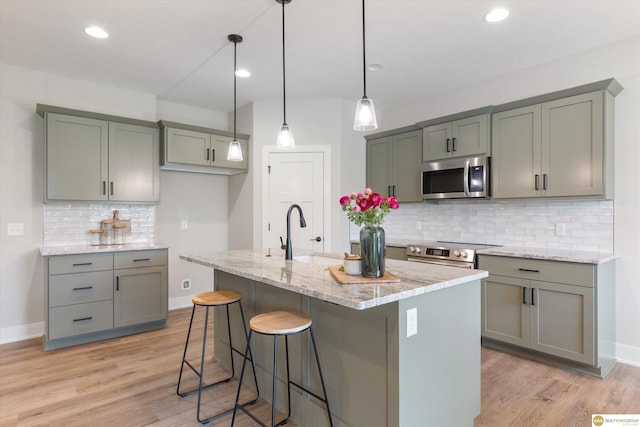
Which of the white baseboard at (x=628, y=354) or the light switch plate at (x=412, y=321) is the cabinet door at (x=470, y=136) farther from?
the light switch plate at (x=412, y=321)

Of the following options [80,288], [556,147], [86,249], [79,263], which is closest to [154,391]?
[80,288]

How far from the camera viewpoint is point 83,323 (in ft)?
11.2

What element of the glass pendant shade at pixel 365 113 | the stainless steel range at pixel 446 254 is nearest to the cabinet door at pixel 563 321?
the stainless steel range at pixel 446 254

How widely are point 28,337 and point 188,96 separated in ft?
10.2

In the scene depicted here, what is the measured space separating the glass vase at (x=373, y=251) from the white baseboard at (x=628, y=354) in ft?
8.54

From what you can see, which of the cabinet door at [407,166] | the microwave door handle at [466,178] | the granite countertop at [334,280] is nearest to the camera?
the granite countertop at [334,280]

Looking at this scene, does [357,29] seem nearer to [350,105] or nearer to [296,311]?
[350,105]

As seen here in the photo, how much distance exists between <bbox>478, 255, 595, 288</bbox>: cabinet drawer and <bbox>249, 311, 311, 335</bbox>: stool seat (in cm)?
204

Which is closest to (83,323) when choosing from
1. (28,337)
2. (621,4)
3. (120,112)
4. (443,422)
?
(28,337)

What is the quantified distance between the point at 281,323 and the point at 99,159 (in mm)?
3023

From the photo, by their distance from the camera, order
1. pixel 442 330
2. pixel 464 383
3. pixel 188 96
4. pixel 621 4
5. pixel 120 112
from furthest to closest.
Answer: pixel 188 96 < pixel 120 112 < pixel 621 4 < pixel 464 383 < pixel 442 330

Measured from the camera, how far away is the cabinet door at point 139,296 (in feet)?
11.8

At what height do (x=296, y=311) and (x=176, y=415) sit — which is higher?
(x=296, y=311)

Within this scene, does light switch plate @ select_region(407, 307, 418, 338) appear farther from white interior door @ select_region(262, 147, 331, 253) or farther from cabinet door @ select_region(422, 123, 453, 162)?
white interior door @ select_region(262, 147, 331, 253)
